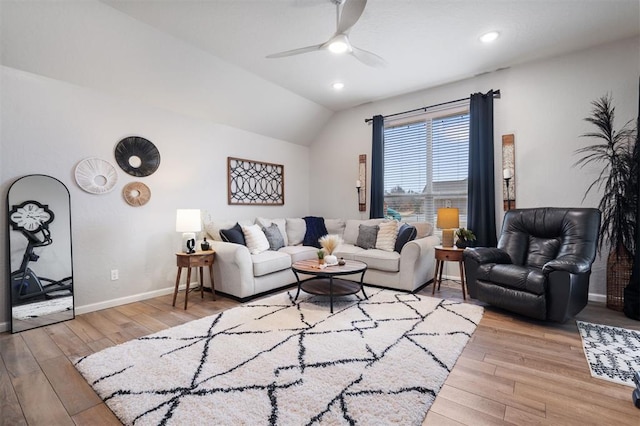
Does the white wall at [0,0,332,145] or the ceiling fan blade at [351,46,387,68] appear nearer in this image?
the white wall at [0,0,332,145]

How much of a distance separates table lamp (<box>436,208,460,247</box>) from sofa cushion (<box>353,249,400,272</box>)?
65 centimetres

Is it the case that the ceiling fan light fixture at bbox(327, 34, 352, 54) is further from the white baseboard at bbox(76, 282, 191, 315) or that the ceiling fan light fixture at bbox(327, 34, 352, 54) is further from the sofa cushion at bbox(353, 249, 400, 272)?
the white baseboard at bbox(76, 282, 191, 315)

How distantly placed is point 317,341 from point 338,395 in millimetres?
687

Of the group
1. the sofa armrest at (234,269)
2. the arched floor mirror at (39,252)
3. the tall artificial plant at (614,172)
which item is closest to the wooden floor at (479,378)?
the arched floor mirror at (39,252)

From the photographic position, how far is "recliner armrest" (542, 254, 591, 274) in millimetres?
2452

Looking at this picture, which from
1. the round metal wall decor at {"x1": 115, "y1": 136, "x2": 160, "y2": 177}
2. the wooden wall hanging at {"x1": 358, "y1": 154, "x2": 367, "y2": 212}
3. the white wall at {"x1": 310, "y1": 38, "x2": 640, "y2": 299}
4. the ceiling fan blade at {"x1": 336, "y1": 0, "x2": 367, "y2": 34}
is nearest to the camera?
the ceiling fan blade at {"x1": 336, "y1": 0, "x2": 367, "y2": 34}

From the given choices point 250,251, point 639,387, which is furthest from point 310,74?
point 639,387

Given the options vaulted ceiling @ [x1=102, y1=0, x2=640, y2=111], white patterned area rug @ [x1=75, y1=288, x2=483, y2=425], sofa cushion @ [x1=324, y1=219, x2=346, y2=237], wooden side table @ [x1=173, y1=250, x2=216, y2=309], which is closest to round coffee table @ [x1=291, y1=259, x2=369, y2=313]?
white patterned area rug @ [x1=75, y1=288, x2=483, y2=425]

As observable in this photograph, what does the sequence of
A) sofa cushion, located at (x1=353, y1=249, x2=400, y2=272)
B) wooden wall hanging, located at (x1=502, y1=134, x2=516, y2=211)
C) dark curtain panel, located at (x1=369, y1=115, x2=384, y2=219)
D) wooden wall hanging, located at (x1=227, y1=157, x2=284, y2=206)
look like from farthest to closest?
1. dark curtain panel, located at (x1=369, y1=115, x2=384, y2=219)
2. wooden wall hanging, located at (x1=227, y1=157, x2=284, y2=206)
3. wooden wall hanging, located at (x1=502, y1=134, x2=516, y2=211)
4. sofa cushion, located at (x1=353, y1=249, x2=400, y2=272)

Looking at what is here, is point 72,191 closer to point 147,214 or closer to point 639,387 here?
point 147,214

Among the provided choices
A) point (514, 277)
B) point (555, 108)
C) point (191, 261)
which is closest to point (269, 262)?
point (191, 261)

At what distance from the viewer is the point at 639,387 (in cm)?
156

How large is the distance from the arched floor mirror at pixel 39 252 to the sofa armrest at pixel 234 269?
1.45 m

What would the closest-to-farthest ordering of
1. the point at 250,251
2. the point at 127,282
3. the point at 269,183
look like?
the point at 127,282 < the point at 250,251 < the point at 269,183
